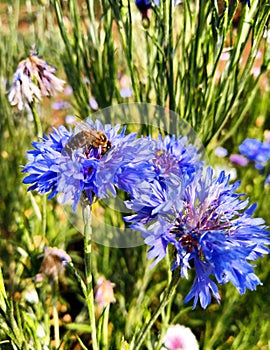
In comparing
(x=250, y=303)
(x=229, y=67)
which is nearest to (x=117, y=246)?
(x=250, y=303)

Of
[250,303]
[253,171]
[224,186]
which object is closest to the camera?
[224,186]

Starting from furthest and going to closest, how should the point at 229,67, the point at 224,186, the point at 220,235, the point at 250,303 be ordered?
the point at 250,303, the point at 229,67, the point at 224,186, the point at 220,235

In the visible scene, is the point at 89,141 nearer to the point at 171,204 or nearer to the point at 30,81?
the point at 171,204

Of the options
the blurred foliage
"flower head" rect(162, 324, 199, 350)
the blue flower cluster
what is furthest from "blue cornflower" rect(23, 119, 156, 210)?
"flower head" rect(162, 324, 199, 350)

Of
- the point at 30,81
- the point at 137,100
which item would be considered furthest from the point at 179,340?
the point at 30,81

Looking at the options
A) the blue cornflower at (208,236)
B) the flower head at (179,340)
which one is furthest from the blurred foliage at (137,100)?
the blue cornflower at (208,236)

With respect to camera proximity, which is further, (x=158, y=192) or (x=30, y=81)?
(x=30, y=81)

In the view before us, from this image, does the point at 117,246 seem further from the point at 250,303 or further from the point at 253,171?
the point at 253,171

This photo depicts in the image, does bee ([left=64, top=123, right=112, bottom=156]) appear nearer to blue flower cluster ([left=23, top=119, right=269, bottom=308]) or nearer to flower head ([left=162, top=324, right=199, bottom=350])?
blue flower cluster ([left=23, top=119, right=269, bottom=308])
